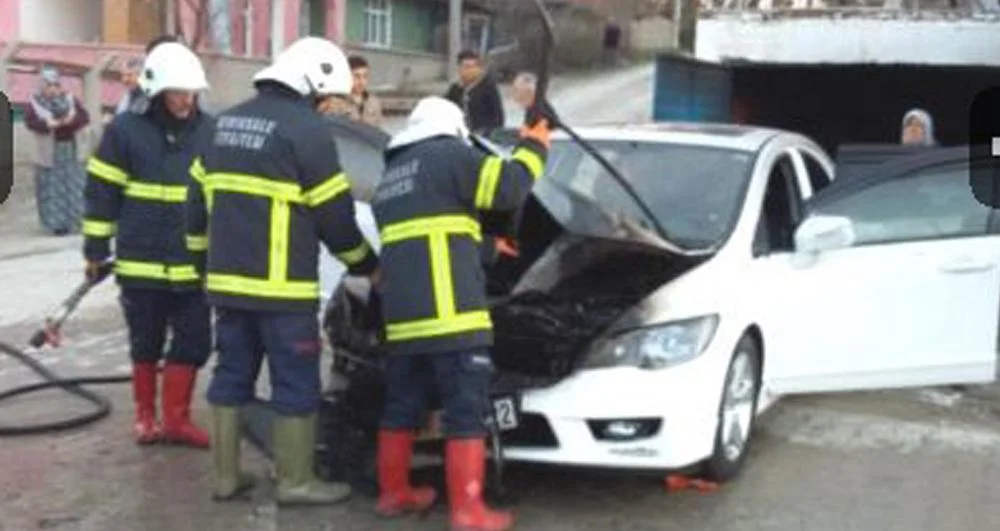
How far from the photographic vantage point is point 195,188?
582 cm

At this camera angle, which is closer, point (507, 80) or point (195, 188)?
point (195, 188)

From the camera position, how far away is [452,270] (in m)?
5.37

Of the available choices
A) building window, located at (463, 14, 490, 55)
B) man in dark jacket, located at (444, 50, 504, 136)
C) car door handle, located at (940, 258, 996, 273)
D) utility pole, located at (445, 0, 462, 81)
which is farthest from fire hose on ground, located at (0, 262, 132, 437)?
building window, located at (463, 14, 490, 55)

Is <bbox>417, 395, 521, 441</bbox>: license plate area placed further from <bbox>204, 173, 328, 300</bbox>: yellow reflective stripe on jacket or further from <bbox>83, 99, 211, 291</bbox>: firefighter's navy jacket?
<bbox>83, 99, 211, 291</bbox>: firefighter's navy jacket

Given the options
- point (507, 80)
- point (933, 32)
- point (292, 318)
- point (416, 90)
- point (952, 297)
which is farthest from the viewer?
point (507, 80)

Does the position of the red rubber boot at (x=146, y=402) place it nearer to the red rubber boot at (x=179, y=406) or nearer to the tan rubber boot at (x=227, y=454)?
the red rubber boot at (x=179, y=406)

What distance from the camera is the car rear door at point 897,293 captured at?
6.62 metres

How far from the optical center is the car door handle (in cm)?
688

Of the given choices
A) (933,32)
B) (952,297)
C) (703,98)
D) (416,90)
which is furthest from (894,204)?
(416,90)

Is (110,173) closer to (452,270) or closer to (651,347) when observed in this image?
(452,270)

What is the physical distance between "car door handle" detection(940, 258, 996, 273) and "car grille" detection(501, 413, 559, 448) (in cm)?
237

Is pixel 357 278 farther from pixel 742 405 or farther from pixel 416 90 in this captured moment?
pixel 416 90

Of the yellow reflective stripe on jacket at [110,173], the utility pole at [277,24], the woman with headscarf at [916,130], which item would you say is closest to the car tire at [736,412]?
the yellow reflective stripe on jacket at [110,173]

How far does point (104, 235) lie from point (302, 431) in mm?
1468
